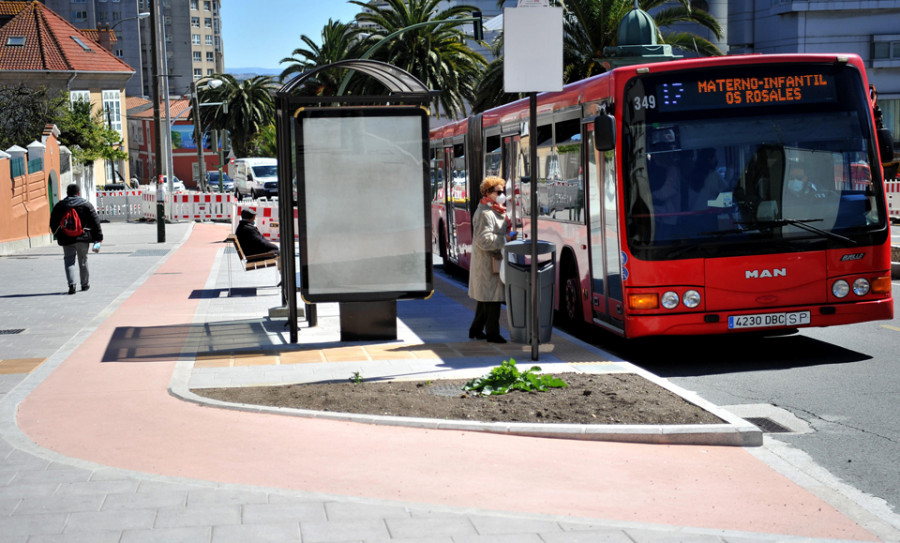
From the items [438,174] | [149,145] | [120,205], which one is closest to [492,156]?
[438,174]

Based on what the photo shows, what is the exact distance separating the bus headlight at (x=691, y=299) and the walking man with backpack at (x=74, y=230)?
10.1 metres

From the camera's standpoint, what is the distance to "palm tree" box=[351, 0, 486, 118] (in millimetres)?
41719

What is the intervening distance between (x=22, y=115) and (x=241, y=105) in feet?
118

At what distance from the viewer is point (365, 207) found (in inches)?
452

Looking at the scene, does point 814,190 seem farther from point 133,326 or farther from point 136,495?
point 133,326

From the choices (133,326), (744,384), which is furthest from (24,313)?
(744,384)

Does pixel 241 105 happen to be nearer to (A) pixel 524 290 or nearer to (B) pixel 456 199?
(B) pixel 456 199

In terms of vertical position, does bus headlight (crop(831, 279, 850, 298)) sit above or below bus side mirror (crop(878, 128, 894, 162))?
below

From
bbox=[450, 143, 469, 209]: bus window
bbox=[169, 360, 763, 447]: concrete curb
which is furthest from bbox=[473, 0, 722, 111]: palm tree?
bbox=[169, 360, 763, 447]: concrete curb

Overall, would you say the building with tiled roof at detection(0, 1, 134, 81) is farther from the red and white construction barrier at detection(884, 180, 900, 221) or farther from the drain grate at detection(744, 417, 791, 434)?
the drain grate at detection(744, 417, 791, 434)

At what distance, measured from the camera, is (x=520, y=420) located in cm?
757

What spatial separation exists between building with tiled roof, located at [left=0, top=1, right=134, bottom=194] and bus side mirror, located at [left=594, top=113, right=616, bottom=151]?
55047 mm

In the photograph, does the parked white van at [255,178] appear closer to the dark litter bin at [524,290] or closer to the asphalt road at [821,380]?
the asphalt road at [821,380]

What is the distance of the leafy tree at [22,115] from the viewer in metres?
42.0
